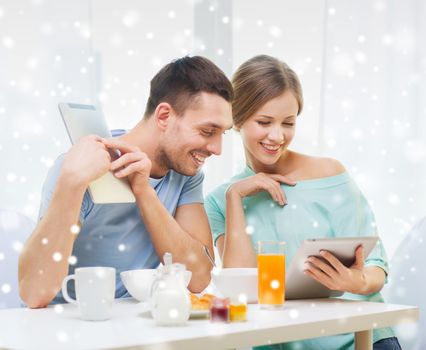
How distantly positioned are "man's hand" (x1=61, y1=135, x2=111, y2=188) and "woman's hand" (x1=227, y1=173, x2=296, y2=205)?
0.51 metres

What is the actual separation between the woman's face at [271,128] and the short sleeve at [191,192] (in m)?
0.18

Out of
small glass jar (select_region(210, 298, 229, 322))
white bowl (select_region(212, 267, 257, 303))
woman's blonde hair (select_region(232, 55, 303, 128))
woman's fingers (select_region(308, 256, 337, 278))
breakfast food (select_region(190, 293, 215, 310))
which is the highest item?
woman's blonde hair (select_region(232, 55, 303, 128))

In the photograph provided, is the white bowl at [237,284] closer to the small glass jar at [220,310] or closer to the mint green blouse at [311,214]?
the small glass jar at [220,310]

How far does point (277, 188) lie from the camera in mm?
1945

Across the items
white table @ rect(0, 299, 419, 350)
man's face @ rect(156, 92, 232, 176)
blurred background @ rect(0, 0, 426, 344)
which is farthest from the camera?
blurred background @ rect(0, 0, 426, 344)

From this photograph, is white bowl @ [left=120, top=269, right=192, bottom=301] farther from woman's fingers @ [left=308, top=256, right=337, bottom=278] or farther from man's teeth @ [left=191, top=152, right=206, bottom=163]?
man's teeth @ [left=191, top=152, right=206, bottom=163]

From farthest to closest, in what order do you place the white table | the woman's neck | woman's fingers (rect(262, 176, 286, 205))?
the woman's neck
woman's fingers (rect(262, 176, 286, 205))
the white table

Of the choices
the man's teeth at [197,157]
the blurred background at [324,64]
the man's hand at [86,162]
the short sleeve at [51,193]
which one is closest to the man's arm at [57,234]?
the man's hand at [86,162]

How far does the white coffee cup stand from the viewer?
1279 mm

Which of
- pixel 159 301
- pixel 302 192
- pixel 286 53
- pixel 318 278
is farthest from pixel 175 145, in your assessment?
pixel 286 53

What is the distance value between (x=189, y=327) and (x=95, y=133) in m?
0.59

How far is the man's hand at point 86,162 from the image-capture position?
4.86ft

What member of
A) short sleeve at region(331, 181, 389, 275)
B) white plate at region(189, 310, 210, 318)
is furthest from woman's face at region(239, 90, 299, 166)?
white plate at region(189, 310, 210, 318)

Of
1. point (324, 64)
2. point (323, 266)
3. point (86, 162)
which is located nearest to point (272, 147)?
point (323, 266)
